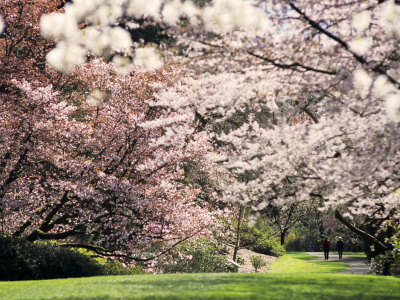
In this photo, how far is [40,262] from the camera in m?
11.1

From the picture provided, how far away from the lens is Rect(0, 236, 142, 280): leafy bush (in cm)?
1059

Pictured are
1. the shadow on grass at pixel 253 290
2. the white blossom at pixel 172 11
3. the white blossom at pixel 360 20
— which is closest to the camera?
the white blossom at pixel 360 20

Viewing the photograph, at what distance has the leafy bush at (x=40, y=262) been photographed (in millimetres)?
10590

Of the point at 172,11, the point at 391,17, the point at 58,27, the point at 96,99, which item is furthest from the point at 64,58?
the point at 391,17

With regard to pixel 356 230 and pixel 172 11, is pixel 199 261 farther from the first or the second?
pixel 172 11

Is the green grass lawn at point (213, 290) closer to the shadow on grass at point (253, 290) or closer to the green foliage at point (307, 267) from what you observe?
the shadow on grass at point (253, 290)

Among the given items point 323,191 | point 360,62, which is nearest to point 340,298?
point 360,62

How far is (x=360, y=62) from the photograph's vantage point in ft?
19.8

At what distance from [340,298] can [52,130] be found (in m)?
9.05

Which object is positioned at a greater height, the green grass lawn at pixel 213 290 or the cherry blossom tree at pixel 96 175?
the cherry blossom tree at pixel 96 175

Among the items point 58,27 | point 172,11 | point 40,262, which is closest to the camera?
point 172,11

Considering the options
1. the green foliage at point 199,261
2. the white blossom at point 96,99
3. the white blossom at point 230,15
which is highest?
the white blossom at point 96,99

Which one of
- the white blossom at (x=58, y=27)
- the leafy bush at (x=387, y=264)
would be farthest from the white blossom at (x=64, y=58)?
the leafy bush at (x=387, y=264)

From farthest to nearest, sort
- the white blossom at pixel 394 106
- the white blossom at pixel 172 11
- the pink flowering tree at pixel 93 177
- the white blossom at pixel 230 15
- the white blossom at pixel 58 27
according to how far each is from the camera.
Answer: the white blossom at pixel 58 27, the pink flowering tree at pixel 93 177, the white blossom at pixel 172 11, the white blossom at pixel 230 15, the white blossom at pixel 394 106
